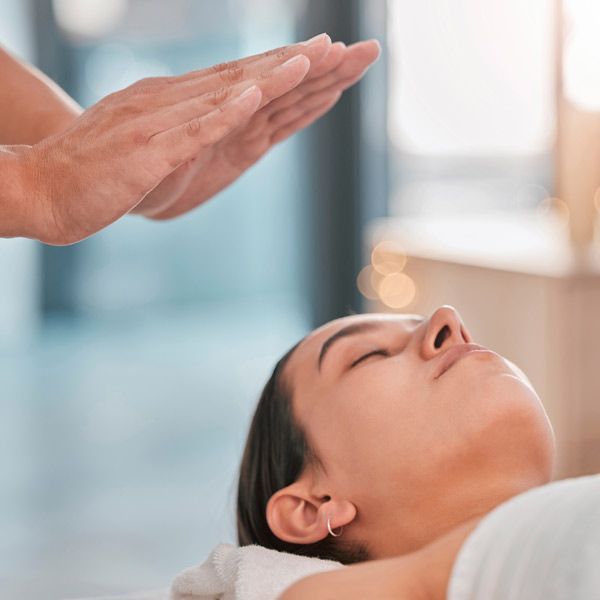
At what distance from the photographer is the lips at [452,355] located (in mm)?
1299

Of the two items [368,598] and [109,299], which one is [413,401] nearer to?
[368,598]

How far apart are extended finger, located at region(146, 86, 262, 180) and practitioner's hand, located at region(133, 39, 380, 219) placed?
1.07 feet

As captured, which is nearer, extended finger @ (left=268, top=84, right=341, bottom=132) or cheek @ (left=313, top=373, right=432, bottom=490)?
cheek @ (left=313, top=373, right=432, bottom=490)

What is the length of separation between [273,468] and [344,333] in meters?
0.20

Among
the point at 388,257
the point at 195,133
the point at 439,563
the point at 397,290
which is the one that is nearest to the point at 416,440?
the point at 439,563

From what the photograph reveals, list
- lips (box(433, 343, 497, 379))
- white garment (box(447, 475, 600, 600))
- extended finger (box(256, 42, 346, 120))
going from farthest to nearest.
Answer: extended finger (box(256, 42, 346, 120)), lips (box(433, 343, 497, 379)), white garment (box(447, 475, 600, 600))

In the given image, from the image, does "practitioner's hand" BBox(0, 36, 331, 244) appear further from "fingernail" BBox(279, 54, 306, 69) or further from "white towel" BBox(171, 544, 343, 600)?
"white towel" BBox(171, 544, 343, 600)

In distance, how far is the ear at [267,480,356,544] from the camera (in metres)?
1.26

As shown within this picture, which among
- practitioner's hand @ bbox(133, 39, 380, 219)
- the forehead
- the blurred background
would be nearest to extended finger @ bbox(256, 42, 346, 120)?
practitioner's hand @ bbox(133, 39, 380, 219)

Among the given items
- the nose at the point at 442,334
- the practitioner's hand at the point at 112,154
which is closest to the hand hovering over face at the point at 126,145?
the practitioner's hand at the point at 112,154

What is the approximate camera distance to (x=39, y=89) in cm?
168

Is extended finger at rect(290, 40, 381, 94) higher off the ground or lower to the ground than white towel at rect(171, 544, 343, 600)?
higher

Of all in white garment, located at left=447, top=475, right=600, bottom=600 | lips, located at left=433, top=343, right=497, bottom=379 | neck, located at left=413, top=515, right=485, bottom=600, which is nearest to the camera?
white garment, located at left=447, top=475, right=600, bottom=600

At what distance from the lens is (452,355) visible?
131 centimetres
